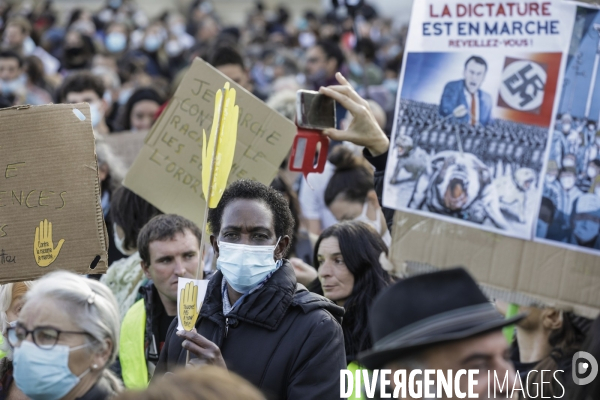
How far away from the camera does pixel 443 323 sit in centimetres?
263

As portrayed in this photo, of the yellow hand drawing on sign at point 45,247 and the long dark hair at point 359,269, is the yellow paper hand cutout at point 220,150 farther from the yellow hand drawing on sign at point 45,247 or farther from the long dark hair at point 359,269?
the long dark hair at point 359,269

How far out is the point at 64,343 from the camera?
3094 mm

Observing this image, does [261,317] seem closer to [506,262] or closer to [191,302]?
[191,302]

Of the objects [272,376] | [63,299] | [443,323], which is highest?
[443,323]

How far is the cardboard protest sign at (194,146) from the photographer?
490cm

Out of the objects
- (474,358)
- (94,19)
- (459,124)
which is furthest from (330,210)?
(94,19)

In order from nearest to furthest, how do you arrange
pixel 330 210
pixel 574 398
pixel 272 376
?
1. pixel 574 398
2. pixel 272 376
3. pixel 330 210

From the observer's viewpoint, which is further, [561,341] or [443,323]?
[561,341]

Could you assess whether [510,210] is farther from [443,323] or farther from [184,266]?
[184,266]

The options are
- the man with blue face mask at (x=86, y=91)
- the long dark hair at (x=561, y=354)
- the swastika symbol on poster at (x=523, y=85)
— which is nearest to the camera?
the swastika symbol on poster at (x=523, y=85)

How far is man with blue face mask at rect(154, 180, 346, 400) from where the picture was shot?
3561 mm

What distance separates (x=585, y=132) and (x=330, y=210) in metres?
3.20

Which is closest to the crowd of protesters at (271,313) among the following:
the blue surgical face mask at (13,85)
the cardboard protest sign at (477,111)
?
the cardboard protest sign at (477,111)

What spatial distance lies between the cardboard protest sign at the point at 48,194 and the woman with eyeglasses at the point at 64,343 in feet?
2.77
